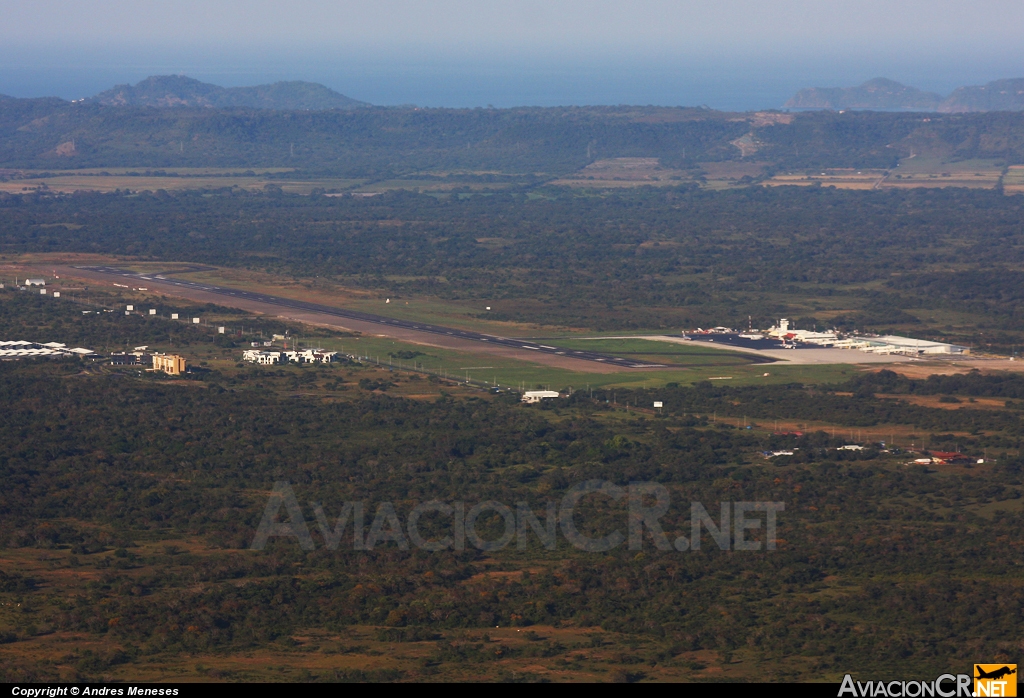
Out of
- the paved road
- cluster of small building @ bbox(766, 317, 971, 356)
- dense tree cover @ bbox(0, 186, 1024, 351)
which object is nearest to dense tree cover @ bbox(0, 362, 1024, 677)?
the paved road

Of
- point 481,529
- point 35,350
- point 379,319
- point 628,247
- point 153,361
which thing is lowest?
point 628,247

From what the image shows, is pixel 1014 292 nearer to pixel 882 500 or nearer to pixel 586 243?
pixel 586 243

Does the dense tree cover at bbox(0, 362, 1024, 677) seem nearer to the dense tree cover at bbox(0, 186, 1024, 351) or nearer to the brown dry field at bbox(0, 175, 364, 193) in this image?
the dense tree cover at bbox(0, 186, 1024, 351)

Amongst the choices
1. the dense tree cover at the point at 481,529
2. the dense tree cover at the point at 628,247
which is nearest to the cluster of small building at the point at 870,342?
the dense tree cover at the point at 628,247

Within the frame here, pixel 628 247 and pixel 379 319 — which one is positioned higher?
pixel 379 319

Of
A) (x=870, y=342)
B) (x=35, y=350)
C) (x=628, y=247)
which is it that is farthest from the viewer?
(x=628, y=247)

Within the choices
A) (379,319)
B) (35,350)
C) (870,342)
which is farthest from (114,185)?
(870,342)

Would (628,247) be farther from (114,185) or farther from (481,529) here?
(481,529)
